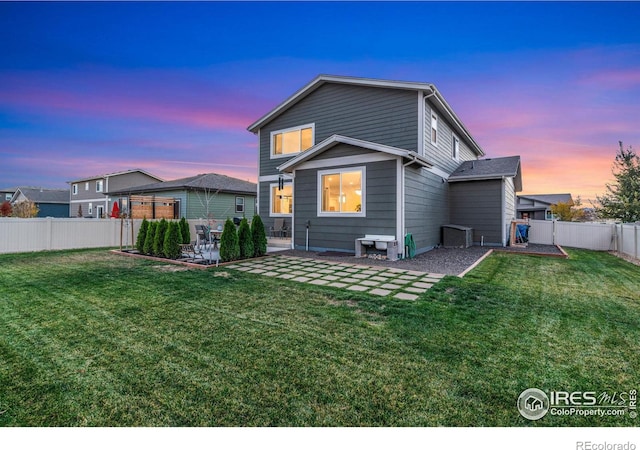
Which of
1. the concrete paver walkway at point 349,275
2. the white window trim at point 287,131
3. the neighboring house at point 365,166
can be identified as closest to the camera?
the concrete paver walkway at point 349,275

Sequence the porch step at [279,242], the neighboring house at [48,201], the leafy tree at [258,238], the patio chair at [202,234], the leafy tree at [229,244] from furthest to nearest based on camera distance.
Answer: the neighboring house at [48,201], the porch step at [279,242], the patio chair at [202,234], the leafy tree at [258,238], the leafy tree at [229,244]

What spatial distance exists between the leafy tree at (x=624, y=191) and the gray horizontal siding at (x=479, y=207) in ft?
31.5

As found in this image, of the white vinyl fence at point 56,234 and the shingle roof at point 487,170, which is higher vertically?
the shingle roof at point 487,170

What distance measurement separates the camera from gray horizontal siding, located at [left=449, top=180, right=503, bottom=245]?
11750 mm

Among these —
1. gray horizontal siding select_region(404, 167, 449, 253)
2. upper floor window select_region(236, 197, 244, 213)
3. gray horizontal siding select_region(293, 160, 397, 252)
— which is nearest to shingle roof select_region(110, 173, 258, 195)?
upper floor window select_region(236, 197, 244, 213)

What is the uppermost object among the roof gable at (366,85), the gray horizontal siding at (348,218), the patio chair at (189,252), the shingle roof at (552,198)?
the roof gable at (366,85)

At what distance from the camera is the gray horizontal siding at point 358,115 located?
391 inches

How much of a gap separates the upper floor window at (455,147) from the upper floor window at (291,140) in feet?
20.6

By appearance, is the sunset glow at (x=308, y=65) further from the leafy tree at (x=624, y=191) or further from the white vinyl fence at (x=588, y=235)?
the white vinyl fence at (x=588, y=235)

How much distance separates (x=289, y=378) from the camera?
2195mm

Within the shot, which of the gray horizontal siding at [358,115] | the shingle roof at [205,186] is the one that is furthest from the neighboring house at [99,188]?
the gray horizontal siding at [358,115]

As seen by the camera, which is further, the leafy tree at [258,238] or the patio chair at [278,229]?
the patio chair at [278,229]

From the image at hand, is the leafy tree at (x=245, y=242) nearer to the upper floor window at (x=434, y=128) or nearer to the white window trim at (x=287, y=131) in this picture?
the white window trim at (x=287, y=131)

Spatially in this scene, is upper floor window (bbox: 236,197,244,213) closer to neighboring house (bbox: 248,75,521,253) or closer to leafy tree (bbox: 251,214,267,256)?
neighboring house (bbox: 248,75,521,253)
